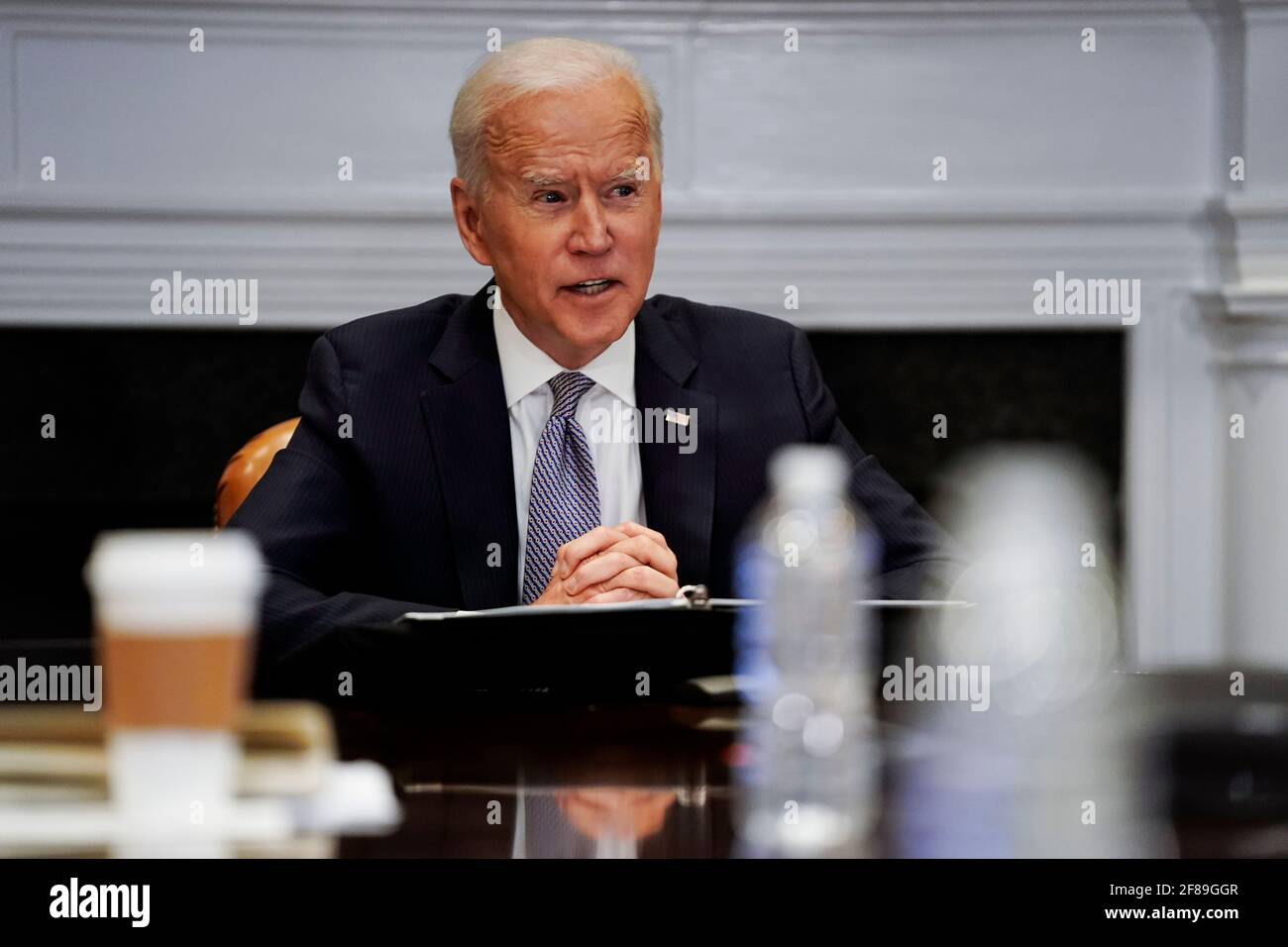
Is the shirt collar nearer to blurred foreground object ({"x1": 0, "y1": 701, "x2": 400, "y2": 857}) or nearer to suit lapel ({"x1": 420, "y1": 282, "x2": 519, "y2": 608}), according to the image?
suit lapel ({"x1": 420, "y1": 282, "x2": 519, "y2": 608})

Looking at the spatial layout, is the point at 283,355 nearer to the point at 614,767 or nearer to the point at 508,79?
the point at 508,79

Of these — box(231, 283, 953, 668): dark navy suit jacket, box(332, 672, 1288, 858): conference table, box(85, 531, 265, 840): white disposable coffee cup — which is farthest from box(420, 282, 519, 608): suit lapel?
box(85, 531, 265, 840): white disposable coffee cup

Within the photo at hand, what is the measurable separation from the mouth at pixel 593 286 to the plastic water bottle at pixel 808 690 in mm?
854

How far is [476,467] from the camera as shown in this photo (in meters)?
1.61

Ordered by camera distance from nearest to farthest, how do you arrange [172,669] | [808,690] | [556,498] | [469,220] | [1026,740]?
1. [172,669]
2. [808,690]
3. [1026,740]
4. [556,498]
5. [469,220]

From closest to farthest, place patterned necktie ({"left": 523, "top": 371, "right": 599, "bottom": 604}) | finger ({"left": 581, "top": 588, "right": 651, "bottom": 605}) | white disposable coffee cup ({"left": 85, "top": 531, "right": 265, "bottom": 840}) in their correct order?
white disposable coffee cup ({"left": 85, "top": 531, "right": 265, "bottom": 840})
finger ({"left": 581, "top": 588, "right": 651, "bottom": 605})
patterned necktie ({"left": 523, "top": 371, "right": 599, "bottom": 604})

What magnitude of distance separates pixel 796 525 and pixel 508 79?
1.08 m

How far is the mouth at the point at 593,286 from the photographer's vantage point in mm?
1672

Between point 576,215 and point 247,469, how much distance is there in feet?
1.82

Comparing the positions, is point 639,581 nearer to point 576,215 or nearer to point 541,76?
point 576,215

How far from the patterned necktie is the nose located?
210 mm

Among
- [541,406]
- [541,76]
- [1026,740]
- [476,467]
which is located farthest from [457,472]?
[1026,740]

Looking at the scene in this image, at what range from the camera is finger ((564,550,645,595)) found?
51.8 inches
